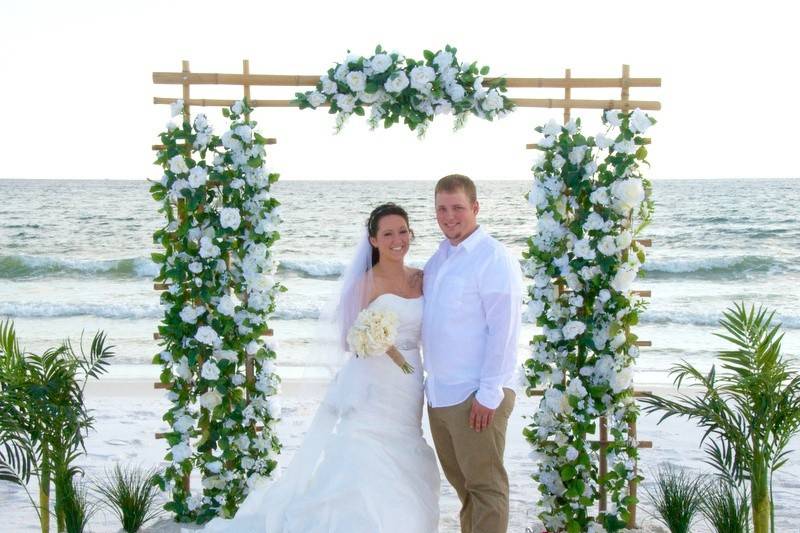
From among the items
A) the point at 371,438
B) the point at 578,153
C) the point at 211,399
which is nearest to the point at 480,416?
the point at 371,438

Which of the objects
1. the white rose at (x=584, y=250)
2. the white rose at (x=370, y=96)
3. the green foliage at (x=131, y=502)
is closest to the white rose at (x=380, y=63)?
the white rose at (x=370, y=96)

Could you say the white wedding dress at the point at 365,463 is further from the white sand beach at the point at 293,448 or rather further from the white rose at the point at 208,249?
the white rose at the point at 208,249

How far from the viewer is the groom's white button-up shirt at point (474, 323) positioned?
4223mm

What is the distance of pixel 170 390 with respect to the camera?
5121mm

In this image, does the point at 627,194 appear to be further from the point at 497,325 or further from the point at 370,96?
the point at 370,96

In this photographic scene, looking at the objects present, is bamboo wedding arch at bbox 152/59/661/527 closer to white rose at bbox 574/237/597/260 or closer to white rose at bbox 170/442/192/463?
white rose at bbox 170/442/192/463

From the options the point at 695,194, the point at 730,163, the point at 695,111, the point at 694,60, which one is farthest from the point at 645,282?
the point at 695,194

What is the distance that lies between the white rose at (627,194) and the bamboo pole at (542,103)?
0.49 m

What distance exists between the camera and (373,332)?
434 cm

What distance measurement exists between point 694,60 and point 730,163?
1002 centimetres

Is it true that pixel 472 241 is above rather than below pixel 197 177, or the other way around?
below

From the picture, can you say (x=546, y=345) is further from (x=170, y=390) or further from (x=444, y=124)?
(x=170, y=390)

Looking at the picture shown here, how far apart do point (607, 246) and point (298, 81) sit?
6.54ft

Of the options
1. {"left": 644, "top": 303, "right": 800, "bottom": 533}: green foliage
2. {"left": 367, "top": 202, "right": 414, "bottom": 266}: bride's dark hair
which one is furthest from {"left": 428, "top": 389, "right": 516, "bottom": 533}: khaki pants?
{"left": 367, "top": 202, "right": 414, "bottom": 266}: bride's dark hair
